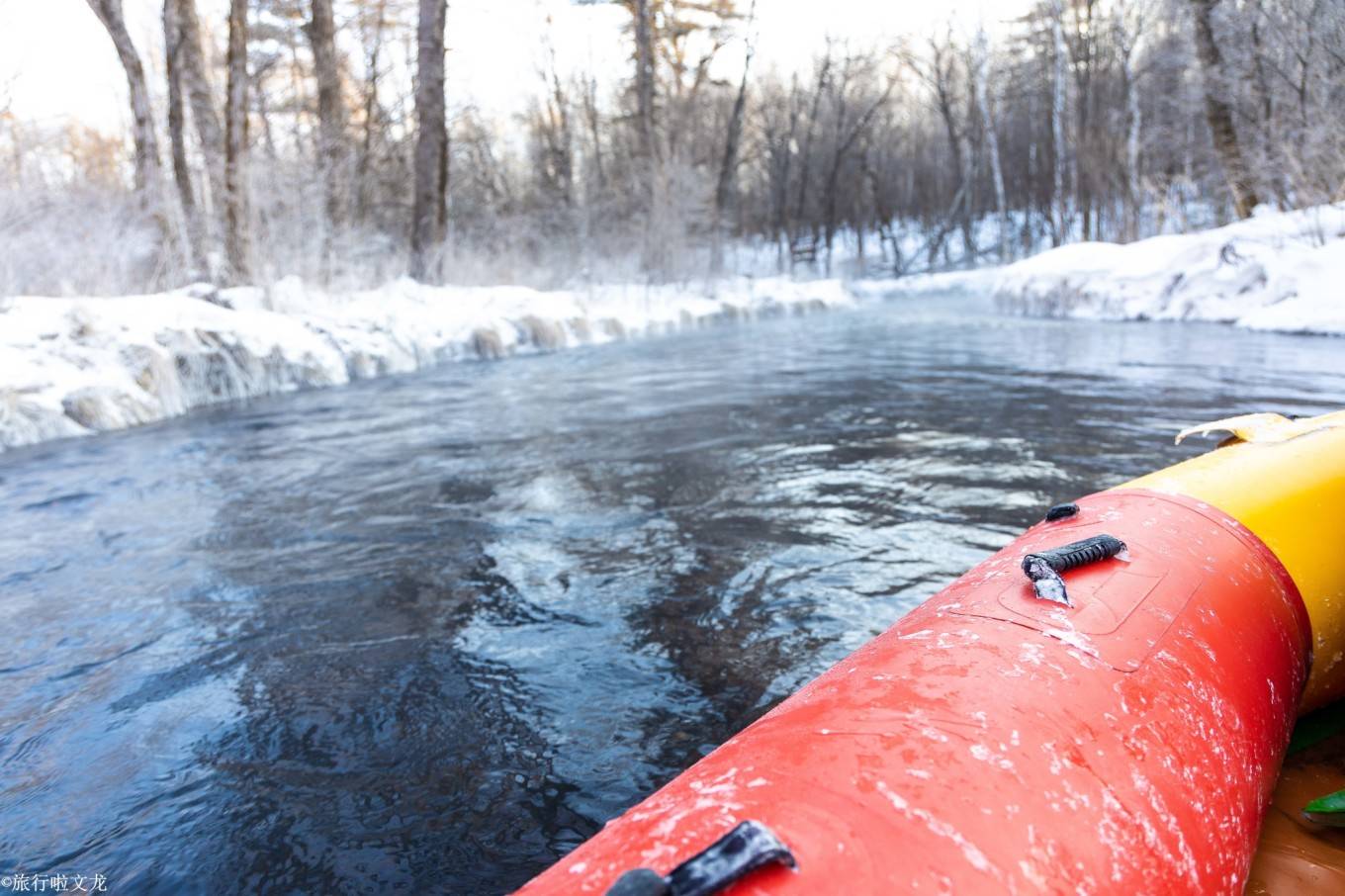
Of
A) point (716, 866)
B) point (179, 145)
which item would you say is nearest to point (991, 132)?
point (179, 145)

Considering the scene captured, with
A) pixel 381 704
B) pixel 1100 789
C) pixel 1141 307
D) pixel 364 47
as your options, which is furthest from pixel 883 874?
pixel 364 47

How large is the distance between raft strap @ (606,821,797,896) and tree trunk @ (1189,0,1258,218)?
15249 mm

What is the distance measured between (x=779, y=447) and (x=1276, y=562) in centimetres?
375

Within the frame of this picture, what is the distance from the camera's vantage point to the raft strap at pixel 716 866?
2.52ft

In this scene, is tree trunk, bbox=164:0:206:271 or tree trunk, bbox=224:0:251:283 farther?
tree trunk, bbox=164:0:206:271

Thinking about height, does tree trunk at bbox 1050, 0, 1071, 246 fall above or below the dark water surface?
above

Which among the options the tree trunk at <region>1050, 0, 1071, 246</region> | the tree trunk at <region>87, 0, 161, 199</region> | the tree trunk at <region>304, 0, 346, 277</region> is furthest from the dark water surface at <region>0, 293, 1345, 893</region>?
the tree trunk at <region>1050, 0, 1071, 246</region>

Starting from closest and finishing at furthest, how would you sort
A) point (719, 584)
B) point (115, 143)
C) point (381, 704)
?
point (381, 704) → point (719, 584) → point (115, 143)

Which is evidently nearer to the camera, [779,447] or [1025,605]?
[1025,605]

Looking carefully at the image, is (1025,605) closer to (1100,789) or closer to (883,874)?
(1100,789)

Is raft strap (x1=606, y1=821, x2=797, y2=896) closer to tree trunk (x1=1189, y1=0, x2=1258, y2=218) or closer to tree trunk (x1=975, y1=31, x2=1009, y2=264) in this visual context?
tree trunk (x1=1189, y1=0, x2=1258, y2=218)

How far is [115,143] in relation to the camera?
2441cm

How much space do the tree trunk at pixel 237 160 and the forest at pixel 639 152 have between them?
4cm

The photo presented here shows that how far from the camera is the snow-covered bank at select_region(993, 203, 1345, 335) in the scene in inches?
367
